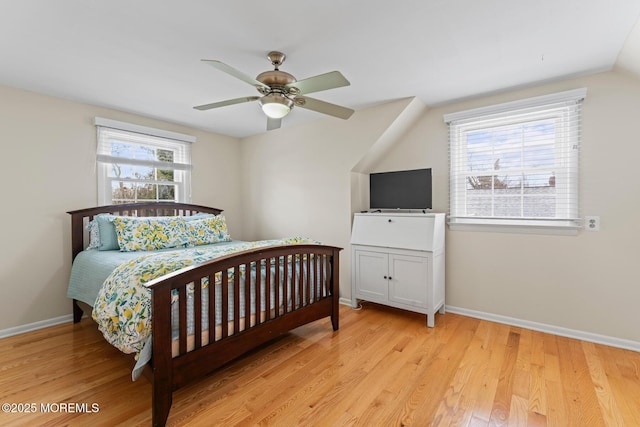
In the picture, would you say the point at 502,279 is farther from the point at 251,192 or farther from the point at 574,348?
the point at 251,192

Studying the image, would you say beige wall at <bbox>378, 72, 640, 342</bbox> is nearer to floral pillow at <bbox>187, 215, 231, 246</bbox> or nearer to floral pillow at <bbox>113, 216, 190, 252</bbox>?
floral pillow at <bbox>187, 215, 231, 246</bbox>

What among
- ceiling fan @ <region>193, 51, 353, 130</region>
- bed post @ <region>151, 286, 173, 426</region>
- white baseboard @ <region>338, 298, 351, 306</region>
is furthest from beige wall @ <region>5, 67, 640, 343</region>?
bed post @ <region>151, 286, 173, 426</region>

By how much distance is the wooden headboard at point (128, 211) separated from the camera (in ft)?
9.57

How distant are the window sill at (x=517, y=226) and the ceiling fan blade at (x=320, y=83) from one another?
6.63ft

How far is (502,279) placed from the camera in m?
2.86

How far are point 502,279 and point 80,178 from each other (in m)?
4.41

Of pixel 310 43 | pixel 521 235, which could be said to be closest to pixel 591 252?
pixel 521 235

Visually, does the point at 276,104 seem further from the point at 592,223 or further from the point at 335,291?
the point at 592,223

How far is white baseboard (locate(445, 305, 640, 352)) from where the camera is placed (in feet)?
7.69

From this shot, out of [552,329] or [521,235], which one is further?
[521,235]

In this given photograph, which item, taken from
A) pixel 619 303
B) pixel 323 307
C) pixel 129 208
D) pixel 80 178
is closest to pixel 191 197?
pixel 129 208

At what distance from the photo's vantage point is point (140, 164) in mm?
3436

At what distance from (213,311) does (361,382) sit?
106 centimetres

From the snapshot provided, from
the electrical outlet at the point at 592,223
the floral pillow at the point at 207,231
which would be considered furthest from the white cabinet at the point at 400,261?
the floral pillow at the point at 207,231
